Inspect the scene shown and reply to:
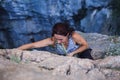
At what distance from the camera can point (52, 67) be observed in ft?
8.28

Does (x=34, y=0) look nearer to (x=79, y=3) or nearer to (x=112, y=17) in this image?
(x=79, y=3)

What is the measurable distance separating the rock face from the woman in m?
0.93

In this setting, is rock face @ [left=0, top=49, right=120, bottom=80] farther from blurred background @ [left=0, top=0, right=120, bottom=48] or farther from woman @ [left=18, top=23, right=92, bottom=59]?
blurred background @ [left=0, top=0, right=120, bottom=48]

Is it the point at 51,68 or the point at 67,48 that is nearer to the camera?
the point at 51,68

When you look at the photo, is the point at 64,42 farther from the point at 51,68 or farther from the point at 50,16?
the point at 50,16

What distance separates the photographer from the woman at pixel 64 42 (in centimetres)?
380

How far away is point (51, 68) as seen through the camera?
8.22ft

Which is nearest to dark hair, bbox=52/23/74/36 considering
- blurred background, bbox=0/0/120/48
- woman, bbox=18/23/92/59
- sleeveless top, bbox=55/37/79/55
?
woman, bbox=18/23/92/59

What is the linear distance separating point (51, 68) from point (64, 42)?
4.45ft

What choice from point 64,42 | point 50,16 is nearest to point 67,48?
point 64,42

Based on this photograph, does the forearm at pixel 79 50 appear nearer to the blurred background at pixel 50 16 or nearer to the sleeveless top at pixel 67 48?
the sleeveless top at pixel 67 48

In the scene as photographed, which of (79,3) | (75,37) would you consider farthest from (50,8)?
(75,37)

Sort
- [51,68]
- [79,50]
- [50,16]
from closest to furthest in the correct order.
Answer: [51,68], [79,50], [50,16]

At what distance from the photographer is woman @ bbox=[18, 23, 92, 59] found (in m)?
3.80
